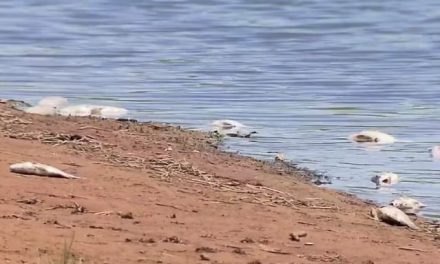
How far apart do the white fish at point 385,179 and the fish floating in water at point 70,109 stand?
8.83ft

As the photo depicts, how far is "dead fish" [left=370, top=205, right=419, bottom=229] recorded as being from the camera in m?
7.45

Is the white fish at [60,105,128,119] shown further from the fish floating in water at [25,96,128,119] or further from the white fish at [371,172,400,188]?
the white fish at [371,172,400,188]

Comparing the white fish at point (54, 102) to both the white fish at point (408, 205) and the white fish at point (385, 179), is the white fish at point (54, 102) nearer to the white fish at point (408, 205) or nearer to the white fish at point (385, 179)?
the white fish at point (385, 179)

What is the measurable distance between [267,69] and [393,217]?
772cm

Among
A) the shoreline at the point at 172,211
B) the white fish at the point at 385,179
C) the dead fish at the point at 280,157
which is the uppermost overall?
the dead fish at the point at 280,157

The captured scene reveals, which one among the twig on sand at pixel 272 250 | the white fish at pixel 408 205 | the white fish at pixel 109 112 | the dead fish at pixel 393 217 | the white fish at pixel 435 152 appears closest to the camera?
the twig on sand at pixel 272 250

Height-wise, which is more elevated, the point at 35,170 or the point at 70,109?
the point at 70,109

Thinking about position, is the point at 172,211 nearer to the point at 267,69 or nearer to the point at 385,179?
the point at 385,179

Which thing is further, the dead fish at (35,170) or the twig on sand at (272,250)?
the dead fish at (35,170)

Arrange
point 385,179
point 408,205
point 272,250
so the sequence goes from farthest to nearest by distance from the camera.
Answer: point 385,179
point 408,205
point 272,250

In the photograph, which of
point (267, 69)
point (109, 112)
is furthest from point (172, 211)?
point (267, 69)

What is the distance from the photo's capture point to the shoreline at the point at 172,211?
5.93m

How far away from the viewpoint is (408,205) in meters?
8.20

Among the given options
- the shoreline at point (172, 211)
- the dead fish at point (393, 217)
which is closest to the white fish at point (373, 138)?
the shoreline at point (172, 211)
